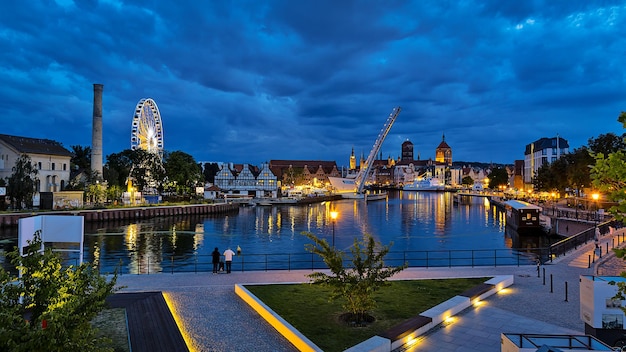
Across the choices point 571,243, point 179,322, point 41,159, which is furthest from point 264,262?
point 41,159

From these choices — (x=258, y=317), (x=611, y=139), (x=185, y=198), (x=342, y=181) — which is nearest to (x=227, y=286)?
(x=258, y=317)

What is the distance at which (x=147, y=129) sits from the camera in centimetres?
7725

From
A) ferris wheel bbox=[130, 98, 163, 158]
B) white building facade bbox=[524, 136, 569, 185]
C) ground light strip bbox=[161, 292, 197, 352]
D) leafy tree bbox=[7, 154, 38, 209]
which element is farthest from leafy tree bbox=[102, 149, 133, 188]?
white building facade bbox=[524, 136, 569, 185]

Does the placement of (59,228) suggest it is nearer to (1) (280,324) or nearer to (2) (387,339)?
(1) (280,324)

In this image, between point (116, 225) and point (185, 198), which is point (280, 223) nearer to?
point (116, 225)

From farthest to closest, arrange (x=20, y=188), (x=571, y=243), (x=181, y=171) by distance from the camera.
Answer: (x=181, y=171)
(x=20, y=188)
(x=571, y=243)

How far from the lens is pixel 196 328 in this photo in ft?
38.4

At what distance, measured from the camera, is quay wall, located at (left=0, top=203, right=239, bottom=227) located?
49.1m

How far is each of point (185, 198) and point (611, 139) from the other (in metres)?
73.9

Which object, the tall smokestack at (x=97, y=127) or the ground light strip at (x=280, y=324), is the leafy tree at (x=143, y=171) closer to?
the tall smokestack at (x=97, y=127)

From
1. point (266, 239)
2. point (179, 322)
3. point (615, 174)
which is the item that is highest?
point (615, 174)

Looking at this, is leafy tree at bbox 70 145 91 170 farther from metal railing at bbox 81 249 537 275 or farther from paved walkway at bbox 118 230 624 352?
paved walkway at bbox 118 230 624 352

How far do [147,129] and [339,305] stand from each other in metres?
72.6

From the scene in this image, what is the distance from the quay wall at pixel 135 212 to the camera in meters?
49.1
